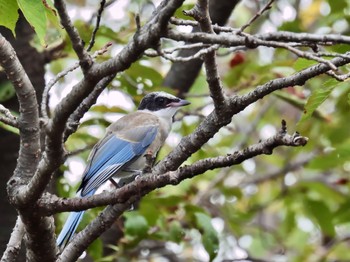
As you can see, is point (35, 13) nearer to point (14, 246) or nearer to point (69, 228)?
point (14, 246)

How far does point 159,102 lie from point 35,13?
2.34 metres

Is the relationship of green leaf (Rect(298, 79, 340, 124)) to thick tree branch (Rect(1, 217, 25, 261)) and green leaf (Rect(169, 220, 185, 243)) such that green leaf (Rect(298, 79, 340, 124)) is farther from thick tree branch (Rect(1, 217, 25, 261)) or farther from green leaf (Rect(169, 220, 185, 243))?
green leaf (Rect(169, 220, 185, 243))

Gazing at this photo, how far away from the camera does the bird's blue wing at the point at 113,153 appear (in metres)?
4.09

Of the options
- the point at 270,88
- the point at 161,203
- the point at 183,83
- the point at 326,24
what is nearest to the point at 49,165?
the point at 270,88

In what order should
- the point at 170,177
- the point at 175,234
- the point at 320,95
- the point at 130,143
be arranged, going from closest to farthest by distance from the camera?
the point at 170,177, the point at 320,95, the point at 175,234, the point at 130,143

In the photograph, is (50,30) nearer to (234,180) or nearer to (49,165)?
(49,165)

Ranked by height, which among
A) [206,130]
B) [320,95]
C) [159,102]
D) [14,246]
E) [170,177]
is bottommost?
[170,177]

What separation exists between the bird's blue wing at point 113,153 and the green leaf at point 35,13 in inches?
61.0

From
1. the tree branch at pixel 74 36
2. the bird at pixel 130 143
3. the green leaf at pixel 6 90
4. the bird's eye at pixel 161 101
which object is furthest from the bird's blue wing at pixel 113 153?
the tree branch at pixel 74 36

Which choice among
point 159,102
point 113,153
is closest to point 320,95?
point 113,153

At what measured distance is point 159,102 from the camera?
4.93m

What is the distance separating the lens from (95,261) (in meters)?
3.94

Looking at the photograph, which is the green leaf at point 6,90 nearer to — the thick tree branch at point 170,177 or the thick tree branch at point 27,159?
the thick tree branch at point 27,159

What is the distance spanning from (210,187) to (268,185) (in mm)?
1614
